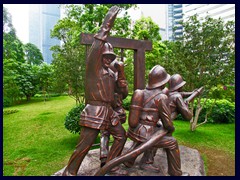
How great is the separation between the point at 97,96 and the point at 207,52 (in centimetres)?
515

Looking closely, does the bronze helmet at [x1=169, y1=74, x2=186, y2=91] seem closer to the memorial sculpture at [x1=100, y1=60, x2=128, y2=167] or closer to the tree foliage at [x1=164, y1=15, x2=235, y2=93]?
the memorial sculpture at [x1=100, y1=60, x2=128, y2=167]

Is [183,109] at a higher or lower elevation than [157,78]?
lower

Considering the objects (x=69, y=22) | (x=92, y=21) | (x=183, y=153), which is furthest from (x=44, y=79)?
(x=183, y=153)

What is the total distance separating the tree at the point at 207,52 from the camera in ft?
23.5

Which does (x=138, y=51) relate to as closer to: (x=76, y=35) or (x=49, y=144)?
(x=49, y=144)

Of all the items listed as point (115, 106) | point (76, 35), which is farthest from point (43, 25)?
point (115, 106)

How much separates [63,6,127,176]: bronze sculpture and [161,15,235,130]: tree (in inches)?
181

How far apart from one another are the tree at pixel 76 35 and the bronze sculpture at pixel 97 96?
3.66 m

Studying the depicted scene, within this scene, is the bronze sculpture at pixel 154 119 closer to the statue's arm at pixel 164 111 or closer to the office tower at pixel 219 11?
the statue's arm at pixel 164 111

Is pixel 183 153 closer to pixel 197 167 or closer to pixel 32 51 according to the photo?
pixel 197 167

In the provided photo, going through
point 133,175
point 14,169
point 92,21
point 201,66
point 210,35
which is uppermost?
point 92,21

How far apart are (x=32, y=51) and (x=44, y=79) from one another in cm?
994

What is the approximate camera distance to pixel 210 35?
23.3ft

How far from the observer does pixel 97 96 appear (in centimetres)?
360
